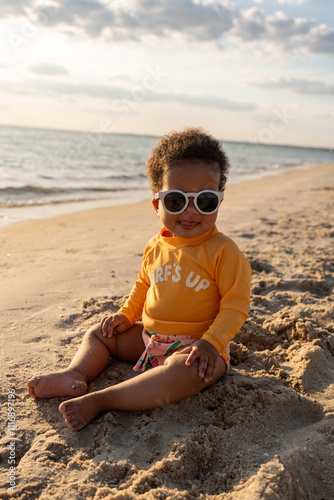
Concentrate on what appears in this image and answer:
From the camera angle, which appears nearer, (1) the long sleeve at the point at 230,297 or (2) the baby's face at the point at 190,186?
(1) the long sleeve at the point at 230,297

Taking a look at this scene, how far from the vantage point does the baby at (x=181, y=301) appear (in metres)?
2.04

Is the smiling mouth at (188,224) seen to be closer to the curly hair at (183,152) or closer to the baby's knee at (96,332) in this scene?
the curly hair at (183,152)

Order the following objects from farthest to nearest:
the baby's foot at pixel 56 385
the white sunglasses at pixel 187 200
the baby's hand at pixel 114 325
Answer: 1. the baby's hand at pixel 114 325
2. the white sunglasses at pixel 187 200
3. the baby's foot at pixel 56 385

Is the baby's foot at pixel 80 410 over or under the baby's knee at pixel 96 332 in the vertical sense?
under

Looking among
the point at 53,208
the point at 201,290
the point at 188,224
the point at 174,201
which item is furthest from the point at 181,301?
the point at 53,208

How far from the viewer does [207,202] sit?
7.38 ft

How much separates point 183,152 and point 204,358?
103 cm

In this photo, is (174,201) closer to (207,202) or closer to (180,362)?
(207,202)

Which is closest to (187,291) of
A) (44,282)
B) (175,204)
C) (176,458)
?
(175,204)

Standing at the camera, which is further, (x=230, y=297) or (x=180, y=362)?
(x=230, y=297)

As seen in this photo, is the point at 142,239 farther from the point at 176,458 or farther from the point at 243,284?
the point at 176,458

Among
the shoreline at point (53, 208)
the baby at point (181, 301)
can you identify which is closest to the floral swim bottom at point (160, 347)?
the baby at point (181, 301)

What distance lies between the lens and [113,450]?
1.79 metres

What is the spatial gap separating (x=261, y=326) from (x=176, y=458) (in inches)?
52.7
